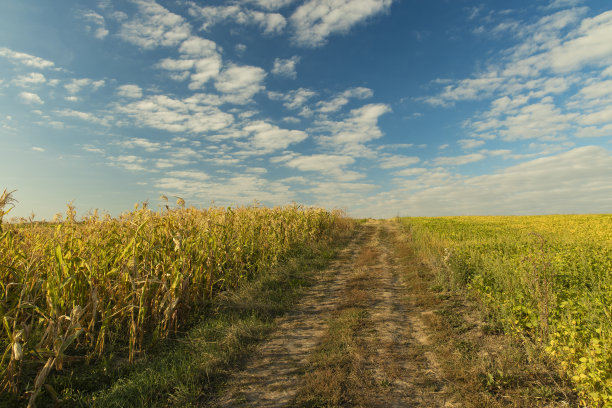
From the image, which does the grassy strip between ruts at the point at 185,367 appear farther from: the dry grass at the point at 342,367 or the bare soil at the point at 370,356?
the dry grass at the point at 342,367

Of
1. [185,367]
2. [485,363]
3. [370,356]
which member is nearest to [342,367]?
[370,356]

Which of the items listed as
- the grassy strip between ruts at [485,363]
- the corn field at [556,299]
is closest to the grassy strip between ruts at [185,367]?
Result: the grassy strip between ruts at [485,363]

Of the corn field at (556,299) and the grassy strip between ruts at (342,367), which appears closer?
the corn field at (556,299)

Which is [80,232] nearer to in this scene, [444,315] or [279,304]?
[279,304]

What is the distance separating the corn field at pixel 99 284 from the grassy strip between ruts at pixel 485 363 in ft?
15.5

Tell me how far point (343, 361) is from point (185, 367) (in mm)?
2397

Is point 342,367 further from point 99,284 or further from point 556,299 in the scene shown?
point 556,299

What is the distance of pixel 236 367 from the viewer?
4484mm

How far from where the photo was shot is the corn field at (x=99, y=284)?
377 centimetres

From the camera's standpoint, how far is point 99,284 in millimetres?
4730

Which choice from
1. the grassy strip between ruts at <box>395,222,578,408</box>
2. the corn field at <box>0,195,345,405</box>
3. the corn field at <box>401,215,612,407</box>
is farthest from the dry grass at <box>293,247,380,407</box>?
the corn field at <box>0,195,345,405</box>

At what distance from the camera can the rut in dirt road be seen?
3760 millimetres

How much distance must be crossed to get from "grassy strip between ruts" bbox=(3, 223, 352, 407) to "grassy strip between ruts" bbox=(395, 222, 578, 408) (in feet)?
10.7

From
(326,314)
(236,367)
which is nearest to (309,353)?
(236,367)
